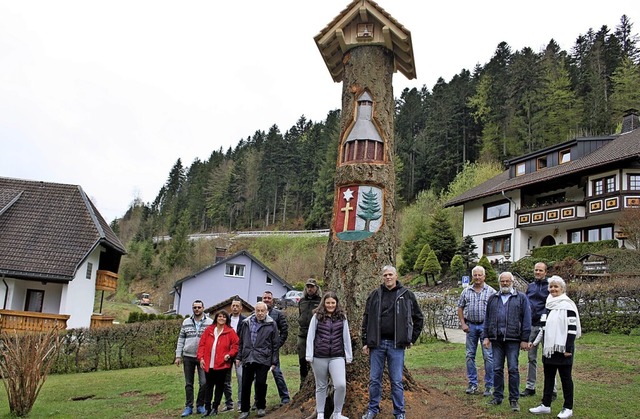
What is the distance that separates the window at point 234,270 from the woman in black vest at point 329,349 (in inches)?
1280

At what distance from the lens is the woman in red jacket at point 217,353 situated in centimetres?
739

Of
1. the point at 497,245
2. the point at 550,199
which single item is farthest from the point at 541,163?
the point at 497,245

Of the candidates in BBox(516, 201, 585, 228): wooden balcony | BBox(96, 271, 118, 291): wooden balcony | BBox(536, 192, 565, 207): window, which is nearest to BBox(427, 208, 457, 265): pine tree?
BBox(516, 201, 585, 228): wooden balcony

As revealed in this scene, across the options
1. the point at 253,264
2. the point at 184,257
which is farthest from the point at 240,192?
the point at 253,264

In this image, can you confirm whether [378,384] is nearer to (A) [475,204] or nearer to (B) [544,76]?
(A) [475,204]

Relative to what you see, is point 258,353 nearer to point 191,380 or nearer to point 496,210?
point 191,380

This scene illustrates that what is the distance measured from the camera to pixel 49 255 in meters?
23.7

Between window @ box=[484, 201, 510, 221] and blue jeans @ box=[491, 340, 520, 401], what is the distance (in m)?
28.3

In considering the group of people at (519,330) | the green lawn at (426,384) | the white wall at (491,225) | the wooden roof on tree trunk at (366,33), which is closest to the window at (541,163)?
the white wall at (491,225)

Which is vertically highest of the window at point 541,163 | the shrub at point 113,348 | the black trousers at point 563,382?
the window at point 541,163

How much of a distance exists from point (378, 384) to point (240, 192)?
7641cm

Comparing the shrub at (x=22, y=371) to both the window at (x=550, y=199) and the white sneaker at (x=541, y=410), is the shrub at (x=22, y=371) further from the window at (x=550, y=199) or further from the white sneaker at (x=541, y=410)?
the window at (x=550, y=199)

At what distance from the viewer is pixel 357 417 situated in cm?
596

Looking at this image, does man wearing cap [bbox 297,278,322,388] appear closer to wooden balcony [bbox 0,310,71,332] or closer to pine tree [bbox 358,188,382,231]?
pine tree [bbox 358,188,382,231]
